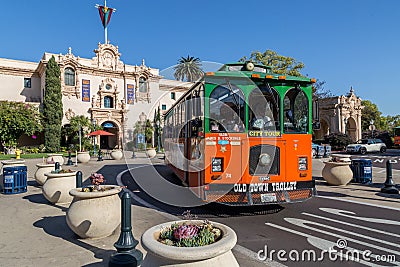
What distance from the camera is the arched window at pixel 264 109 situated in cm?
711

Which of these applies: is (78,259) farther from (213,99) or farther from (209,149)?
(213,99)

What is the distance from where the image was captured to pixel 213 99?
696 centimetres

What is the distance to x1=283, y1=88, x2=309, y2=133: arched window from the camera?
7406mm

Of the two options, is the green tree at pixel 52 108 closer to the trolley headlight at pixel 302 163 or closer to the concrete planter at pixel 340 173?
the concrete planter at pixel 340 173

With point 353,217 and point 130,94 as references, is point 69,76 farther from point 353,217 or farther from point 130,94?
point 353,217

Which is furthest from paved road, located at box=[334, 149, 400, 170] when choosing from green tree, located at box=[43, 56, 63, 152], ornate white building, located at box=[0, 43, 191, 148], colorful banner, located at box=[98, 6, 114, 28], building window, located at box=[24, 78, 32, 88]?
building window, located at box=[24, 78, 32, 88]

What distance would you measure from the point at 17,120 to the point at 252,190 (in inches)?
1387

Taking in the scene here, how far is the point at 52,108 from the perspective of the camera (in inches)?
1492

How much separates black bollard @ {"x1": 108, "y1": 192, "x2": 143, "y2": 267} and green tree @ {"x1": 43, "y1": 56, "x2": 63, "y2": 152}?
1463 inches

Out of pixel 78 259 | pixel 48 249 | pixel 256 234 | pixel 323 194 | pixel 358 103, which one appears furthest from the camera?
pixel 358 103

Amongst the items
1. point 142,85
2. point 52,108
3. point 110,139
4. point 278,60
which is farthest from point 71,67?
point 278,60

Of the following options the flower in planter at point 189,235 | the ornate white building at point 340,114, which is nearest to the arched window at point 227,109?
the flower in planter at point 189,235

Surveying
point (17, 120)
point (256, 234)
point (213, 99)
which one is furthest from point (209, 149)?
point (17, 120)

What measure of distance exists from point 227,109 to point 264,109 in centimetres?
101
